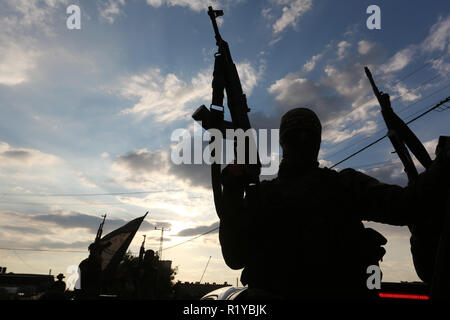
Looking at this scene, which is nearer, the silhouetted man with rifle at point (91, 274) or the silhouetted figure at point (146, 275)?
the silhouetted man with rifle at point (91, 274)

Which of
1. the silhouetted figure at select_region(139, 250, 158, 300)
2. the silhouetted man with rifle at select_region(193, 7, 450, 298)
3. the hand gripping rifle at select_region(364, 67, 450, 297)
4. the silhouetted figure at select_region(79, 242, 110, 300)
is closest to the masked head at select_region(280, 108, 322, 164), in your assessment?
the silhouetted man with rifle at select_region(193, 7, 450, 298)

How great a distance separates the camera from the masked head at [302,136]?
72.6 inches

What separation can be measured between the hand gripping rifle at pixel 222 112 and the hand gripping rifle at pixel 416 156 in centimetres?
100

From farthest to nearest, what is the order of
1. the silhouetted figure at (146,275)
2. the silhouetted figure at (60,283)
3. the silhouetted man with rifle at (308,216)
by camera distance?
the silhouetted figure at (146,275) → the silhouetted figure at (60,283) → the silhouetted man with rifle at (308,216)

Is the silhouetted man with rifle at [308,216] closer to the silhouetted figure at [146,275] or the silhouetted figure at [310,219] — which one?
the silhouetted figure at [310,219]

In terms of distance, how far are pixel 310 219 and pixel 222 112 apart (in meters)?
1.39

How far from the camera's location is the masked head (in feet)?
6.05

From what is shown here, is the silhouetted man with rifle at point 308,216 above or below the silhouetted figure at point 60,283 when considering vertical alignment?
above

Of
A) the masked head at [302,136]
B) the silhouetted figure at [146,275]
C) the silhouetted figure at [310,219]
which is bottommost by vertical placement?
the silhouetted figure at [146,275]

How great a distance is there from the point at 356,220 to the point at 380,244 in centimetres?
20

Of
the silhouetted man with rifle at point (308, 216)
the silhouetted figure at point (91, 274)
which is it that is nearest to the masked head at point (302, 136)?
the silhouetted man with rifle at point (308, 216)

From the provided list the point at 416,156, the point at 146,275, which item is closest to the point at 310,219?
the point at 416,156

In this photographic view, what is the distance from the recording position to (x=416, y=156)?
3.24 metres
